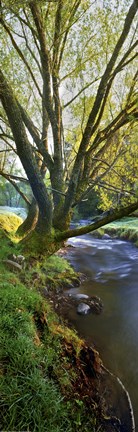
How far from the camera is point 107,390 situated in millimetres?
2611

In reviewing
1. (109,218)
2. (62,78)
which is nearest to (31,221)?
(109,218)

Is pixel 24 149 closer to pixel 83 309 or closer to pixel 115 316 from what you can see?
pixel 83 309

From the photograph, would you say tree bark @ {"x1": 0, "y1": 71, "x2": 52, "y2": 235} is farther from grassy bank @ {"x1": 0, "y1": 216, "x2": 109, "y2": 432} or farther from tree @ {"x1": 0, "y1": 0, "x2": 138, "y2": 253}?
grassy bank @ {"x1": 0, "y1": 216, "x2": 109, "y2": 432}

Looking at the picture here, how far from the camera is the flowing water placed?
3.17 meters

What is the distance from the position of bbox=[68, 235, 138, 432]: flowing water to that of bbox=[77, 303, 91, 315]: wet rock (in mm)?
82

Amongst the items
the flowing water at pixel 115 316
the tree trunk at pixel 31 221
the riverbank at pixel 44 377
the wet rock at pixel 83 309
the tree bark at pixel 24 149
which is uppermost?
the tree bark at pixel 24 149

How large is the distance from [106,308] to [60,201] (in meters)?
2.56

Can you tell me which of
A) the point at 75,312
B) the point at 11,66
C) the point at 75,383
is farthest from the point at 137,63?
the point at 75,383

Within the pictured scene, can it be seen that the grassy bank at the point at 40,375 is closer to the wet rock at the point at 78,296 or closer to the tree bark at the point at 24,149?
the wet rock at the point at 78,296

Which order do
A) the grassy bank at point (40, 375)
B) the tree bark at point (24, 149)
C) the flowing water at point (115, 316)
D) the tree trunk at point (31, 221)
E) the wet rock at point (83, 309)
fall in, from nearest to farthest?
the grassy bank at point (40, 375) < the flowing water at point (115, 316) < the tree bark at point (24, 149) < the wet rock at point (83, 309) < the tree trunk at point (31, 221)

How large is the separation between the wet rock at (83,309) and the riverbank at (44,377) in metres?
1.08

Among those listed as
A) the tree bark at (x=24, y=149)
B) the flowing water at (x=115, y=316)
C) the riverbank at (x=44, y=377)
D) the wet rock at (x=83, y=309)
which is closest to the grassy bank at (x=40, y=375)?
the riverbank at (x=44, y=377)

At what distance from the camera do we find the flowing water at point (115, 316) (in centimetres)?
317

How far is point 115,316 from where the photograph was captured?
4.51 meters
